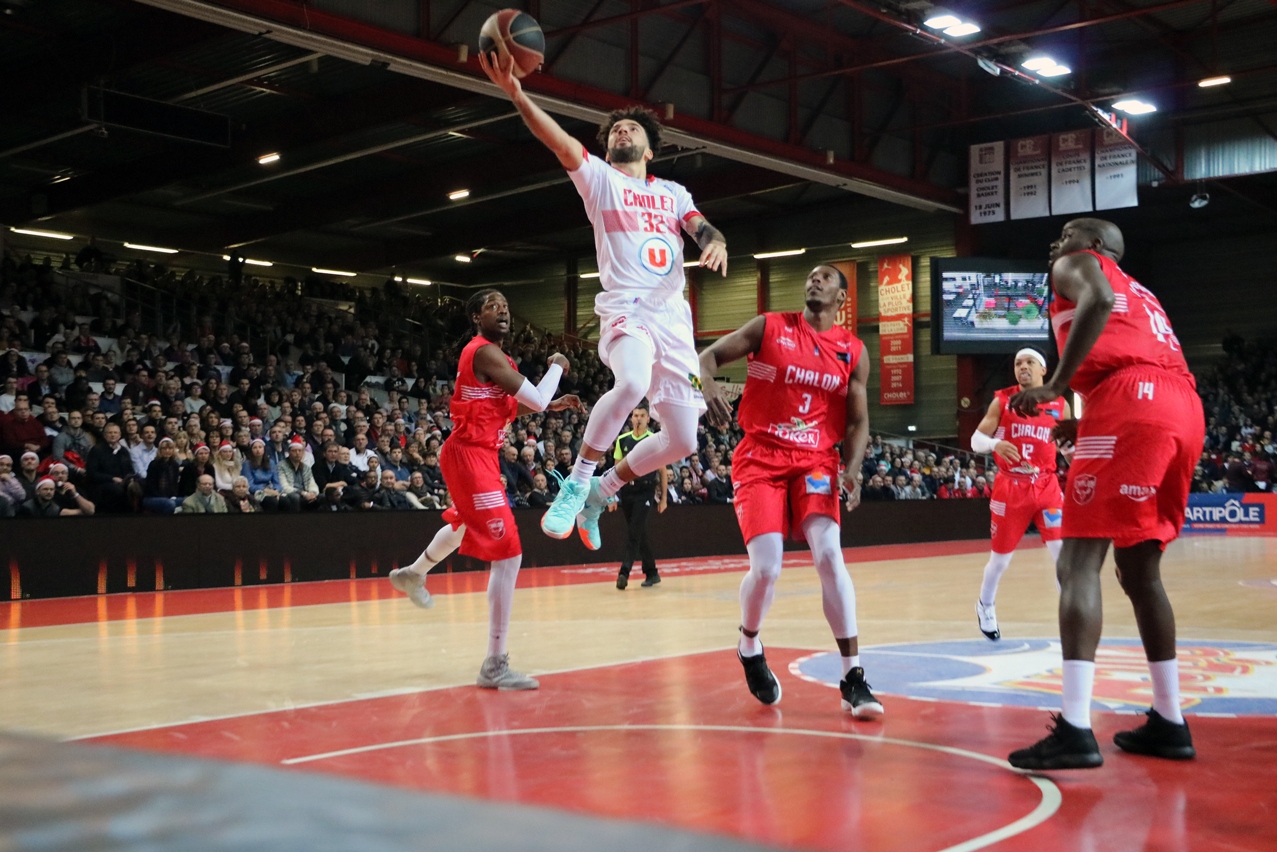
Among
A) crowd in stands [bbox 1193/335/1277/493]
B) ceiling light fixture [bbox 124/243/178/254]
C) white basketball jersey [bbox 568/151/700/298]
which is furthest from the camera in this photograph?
ceiling light fixture [bbox 124/243/178/254]

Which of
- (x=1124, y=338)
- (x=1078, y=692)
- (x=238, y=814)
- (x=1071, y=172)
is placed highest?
(x=1071, y=172)

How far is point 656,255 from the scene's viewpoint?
254 inches

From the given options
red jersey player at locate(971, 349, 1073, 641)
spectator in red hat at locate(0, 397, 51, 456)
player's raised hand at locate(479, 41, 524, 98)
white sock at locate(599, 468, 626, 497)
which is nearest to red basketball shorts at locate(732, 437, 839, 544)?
white sock at locate(599, 468, 626, 497)

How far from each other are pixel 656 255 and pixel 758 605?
→ 196 cm

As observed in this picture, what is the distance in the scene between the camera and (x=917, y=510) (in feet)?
81.5

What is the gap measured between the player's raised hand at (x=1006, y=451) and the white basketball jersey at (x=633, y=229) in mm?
3229

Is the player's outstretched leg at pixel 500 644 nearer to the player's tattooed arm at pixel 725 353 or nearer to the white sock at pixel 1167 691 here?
the player's tattooed arm at pixel 725 353

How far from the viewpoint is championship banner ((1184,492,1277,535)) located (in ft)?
84.8

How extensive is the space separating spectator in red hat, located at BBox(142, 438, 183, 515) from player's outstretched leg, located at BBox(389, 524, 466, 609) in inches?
268

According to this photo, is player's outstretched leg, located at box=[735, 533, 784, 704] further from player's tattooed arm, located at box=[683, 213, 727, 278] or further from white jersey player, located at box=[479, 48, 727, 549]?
player's tattooed arm, located at box=[683, 213, 727, 278]

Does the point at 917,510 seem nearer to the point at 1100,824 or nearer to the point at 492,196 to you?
the point at 492,196

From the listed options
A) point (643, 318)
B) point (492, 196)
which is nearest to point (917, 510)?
point (492, 196)

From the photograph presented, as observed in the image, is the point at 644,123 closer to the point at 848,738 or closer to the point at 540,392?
the point at 540,392

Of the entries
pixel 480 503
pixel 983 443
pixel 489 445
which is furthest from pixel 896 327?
pixel 480 503
